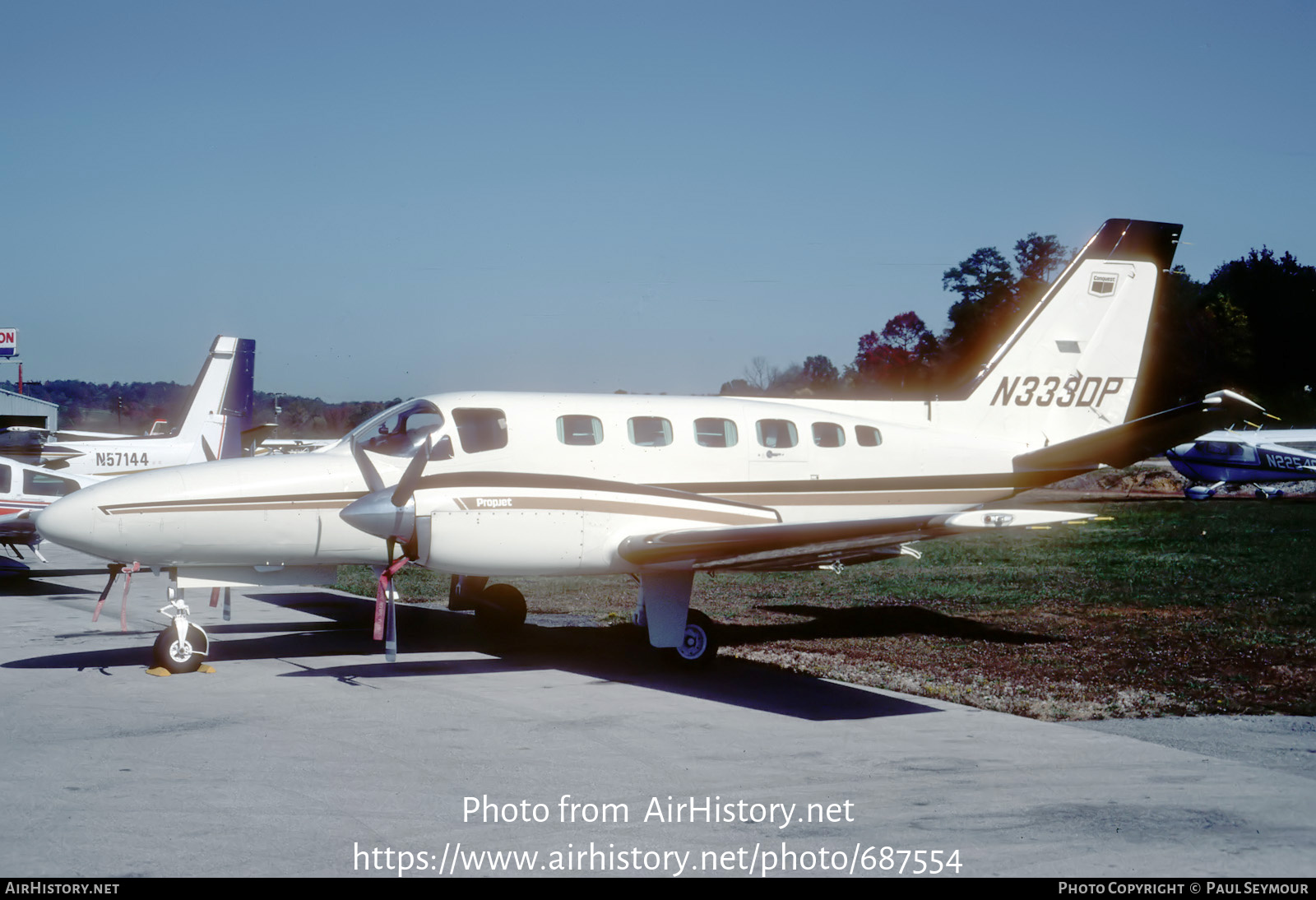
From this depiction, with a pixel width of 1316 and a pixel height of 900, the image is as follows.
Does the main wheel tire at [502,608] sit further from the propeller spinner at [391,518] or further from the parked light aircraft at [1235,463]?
the parked light aircraft at [1235,463]

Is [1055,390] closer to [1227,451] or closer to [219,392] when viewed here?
[219,392]

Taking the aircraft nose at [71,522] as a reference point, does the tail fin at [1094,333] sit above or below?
above

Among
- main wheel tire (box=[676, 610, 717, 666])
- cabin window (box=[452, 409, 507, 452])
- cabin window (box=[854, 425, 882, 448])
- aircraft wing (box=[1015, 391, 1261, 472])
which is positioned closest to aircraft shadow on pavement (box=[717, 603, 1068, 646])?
main wheel tire (box=[676, 610, 717, 666])

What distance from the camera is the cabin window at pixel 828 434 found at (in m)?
13.4

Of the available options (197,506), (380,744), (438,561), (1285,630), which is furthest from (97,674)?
(1285,630)

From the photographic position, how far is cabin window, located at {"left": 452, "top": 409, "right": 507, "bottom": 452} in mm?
11445

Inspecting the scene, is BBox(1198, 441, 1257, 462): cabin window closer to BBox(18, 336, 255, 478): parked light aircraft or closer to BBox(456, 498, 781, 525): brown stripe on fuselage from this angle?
BBox(18, 336, 255, 478): parked light aircraft

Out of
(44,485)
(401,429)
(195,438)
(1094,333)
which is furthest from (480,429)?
(195,438)

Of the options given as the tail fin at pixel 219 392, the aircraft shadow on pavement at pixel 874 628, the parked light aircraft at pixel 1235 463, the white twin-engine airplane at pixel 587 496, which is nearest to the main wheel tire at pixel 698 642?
the white twin-engine airplane at pixel 587 496

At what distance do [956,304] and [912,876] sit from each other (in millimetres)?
65634

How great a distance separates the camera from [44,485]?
20.3 meters

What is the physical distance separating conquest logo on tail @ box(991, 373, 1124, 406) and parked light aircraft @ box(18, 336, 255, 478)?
18194 millimetres

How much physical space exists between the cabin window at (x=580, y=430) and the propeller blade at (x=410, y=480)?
1.75 meters

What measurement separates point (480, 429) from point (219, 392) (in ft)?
63.0
